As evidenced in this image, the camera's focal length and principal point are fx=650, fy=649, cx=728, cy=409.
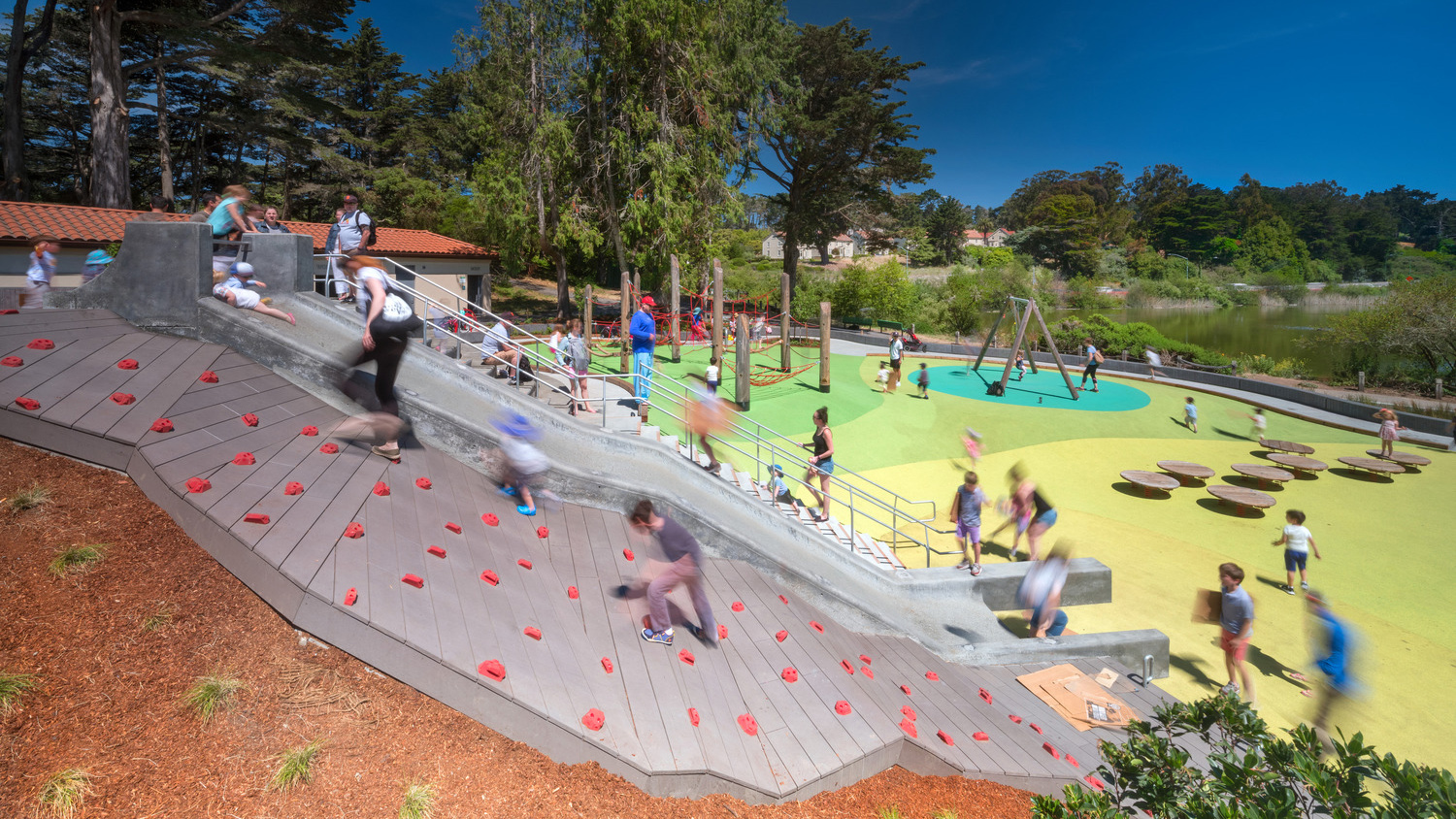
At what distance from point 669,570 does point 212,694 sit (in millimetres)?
2986

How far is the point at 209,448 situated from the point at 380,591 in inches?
94.8

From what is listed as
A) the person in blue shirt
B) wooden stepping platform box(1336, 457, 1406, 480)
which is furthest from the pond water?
the person in blue shirt

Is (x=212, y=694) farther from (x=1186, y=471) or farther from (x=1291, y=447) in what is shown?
(x=1291, y=447)

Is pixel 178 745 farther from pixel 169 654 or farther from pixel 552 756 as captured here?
pixel 552 756

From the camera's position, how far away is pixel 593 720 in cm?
412

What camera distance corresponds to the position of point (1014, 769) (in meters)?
5.30

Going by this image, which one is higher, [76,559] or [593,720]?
[76,559]

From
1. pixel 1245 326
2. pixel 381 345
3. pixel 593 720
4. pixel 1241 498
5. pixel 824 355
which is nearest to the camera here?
pixel 593 720

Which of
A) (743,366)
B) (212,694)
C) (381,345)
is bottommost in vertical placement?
(212,694)

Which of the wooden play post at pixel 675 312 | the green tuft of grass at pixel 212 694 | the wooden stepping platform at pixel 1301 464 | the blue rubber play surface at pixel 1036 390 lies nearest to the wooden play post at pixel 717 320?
the wooden play post at pixel 675 312

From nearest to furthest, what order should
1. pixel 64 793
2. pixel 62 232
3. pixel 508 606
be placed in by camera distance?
pixel 64 793 < pixel 508 606 < pixel 62 232

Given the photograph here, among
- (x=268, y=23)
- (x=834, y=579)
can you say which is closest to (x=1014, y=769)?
(x=834, y=579)

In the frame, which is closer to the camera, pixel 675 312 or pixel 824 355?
pixel 824 355

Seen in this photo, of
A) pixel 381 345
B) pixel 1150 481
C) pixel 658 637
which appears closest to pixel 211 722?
pixel 658 637
